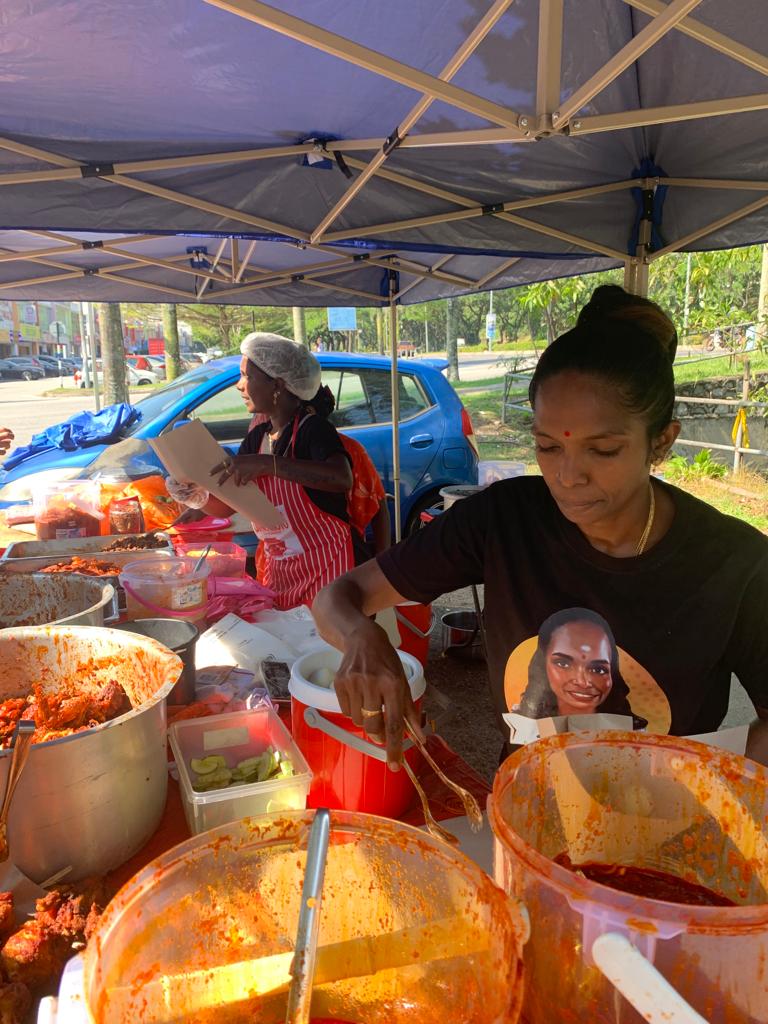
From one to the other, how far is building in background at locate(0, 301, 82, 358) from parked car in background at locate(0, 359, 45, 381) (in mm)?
5472

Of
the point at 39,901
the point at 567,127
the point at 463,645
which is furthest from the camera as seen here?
the point at 463,645

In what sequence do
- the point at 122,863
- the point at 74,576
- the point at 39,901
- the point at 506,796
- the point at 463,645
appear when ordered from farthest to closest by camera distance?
the point at 463,645 → the point at 74,576 → the point at 122,863 → the point at 39,901 → the point at 506,796

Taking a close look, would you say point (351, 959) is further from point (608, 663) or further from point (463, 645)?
point (463, 645)

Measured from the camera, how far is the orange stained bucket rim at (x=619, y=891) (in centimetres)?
58

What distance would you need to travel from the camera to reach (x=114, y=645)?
4.78ft

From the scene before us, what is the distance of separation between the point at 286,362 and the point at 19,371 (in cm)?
3660

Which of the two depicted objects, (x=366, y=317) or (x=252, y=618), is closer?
(x=252, y=618)

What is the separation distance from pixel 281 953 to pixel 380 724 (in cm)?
41

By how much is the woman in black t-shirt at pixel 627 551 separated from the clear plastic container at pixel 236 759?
242mm

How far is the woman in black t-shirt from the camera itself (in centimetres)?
138

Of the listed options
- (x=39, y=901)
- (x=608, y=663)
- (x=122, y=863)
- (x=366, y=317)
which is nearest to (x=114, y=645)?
(x=122, y=863)

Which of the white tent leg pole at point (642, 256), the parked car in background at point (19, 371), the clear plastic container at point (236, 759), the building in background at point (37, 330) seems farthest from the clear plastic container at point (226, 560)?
the building in background at point (37, 330)

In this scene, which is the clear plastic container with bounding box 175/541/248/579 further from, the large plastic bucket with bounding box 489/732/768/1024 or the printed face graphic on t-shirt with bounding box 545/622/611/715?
the large plastic bucket with bounding box 489/732/768/1024

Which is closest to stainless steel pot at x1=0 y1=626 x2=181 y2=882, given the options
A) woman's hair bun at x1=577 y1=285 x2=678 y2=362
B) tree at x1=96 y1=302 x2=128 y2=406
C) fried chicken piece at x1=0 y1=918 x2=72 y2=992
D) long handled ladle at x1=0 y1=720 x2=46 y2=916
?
long handled ladle at x1=0 y1=720 x2=46 y2=916
